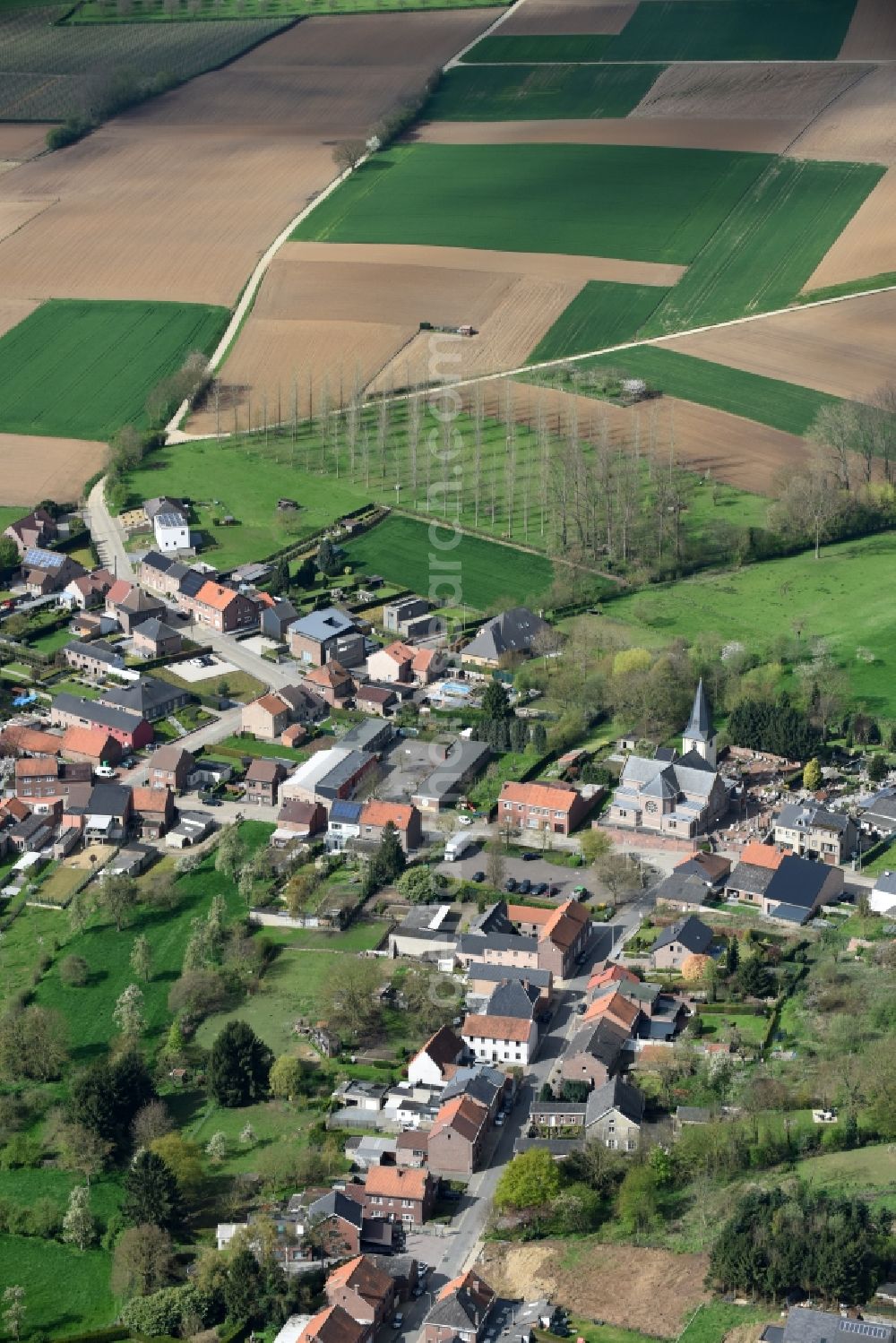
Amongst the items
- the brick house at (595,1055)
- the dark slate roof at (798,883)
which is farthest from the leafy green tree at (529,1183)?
the dark slate roof at (798,883)

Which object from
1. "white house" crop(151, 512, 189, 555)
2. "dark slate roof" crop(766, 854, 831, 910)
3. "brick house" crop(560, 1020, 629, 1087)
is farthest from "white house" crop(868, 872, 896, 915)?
"white house" crop(151, 512, 189, 555)

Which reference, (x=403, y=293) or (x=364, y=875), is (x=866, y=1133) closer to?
(x=364, y=875)

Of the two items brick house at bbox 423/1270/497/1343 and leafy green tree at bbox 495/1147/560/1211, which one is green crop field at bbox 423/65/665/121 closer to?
leafy green tree at bbox 495/1147/560/1211

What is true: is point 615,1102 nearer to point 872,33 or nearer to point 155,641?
point 155,641

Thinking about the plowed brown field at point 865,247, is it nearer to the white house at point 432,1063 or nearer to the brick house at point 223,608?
the brick house at point 223,608

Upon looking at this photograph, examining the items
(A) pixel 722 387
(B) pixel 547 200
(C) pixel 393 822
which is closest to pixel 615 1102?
(C) pixel 393 822

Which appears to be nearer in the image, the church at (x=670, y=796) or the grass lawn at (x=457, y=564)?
the church at (x=670, y=796)
